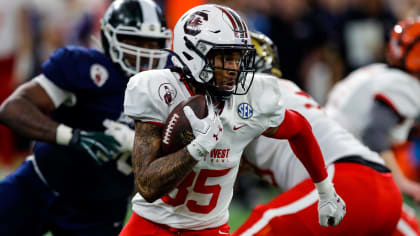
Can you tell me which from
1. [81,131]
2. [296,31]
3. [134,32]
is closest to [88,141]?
[81,131]

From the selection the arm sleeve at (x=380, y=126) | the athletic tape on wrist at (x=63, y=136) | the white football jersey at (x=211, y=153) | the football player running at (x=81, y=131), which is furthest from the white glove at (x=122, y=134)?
the arm sleeve at (x=380, y=126)

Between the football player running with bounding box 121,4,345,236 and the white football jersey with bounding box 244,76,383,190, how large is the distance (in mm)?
435

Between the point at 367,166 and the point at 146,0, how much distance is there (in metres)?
1.47

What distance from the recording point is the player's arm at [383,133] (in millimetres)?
4035

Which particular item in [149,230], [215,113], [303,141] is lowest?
[149,230]

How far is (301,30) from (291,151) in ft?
15.3

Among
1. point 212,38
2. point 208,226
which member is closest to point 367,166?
point 208,226

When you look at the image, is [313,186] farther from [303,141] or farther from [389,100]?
[389,100]

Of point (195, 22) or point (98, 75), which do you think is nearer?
point (195, 22)

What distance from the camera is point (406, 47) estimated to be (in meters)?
4.39

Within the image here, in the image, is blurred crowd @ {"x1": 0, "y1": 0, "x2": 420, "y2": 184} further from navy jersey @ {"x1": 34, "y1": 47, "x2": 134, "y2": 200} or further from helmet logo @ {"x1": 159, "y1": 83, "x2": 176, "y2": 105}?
helmet logo @ {"x1": 159, "y1": 83, "x2": 176, "y2": 105}

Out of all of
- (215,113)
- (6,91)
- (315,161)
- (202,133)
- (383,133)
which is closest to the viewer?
(202,133)

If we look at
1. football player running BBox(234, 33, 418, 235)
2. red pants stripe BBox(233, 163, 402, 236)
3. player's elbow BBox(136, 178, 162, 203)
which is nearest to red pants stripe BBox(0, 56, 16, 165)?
football player running BBox(234, 33, 418, 235)

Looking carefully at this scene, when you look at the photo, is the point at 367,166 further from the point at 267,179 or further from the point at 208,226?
the point at 208,226
